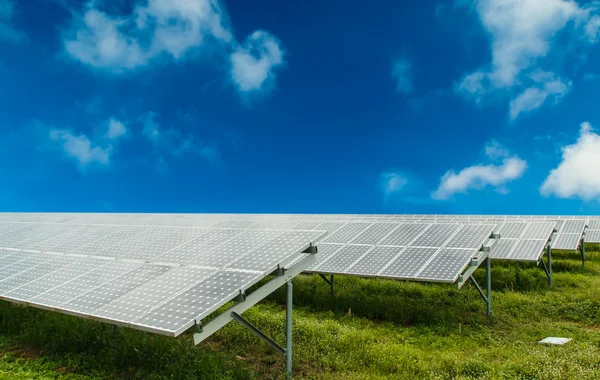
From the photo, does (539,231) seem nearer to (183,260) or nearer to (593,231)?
(593,231)

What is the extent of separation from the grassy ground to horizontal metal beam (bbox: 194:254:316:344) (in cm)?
130

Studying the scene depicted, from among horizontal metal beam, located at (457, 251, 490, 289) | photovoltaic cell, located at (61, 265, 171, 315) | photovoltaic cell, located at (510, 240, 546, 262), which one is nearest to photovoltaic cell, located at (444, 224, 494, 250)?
horizontal metal beam, located at (457, 251, 490, 289)

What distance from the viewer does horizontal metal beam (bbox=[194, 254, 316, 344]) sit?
20.3ft

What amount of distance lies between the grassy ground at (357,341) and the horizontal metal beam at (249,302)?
130 cm

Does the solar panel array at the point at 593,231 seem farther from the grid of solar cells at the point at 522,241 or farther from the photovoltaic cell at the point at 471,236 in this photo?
the photovoltaic cell at the point at 471,236

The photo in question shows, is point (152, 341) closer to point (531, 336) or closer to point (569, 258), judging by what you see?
point (531, 336)

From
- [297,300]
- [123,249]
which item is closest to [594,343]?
[297,300]

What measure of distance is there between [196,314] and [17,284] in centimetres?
498

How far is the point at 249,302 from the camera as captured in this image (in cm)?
672

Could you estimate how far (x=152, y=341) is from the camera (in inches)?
341

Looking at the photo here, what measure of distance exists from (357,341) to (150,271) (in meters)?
4.35

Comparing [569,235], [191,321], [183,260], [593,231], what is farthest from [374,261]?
[593,231]

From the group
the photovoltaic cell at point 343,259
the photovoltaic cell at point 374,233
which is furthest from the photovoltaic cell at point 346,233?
the photovoltaic cell at point 343,259

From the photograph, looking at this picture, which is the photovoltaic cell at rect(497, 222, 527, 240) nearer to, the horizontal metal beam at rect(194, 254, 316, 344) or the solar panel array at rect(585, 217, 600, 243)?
the solar panel array at rect(585, 217, 600, 243)
